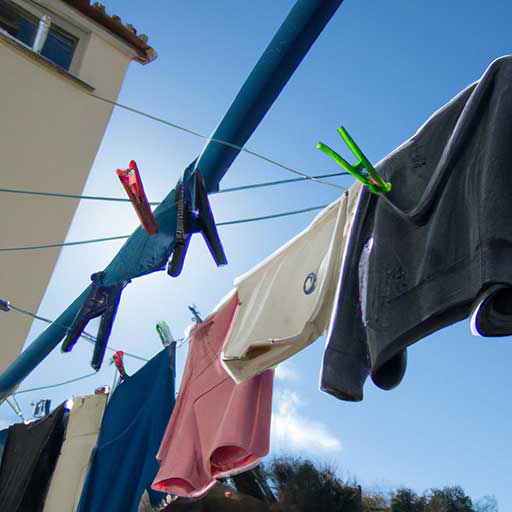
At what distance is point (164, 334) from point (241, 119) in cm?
135

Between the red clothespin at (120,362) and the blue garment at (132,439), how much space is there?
4.5 inches

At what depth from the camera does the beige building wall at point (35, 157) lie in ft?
13.3

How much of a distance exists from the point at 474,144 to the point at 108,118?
12.8 feet

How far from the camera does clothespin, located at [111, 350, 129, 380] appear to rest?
2.98m

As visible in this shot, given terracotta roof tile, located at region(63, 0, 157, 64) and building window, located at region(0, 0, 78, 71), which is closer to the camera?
building window, located at region(0, 0, 78, 71)

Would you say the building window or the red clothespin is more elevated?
the building window

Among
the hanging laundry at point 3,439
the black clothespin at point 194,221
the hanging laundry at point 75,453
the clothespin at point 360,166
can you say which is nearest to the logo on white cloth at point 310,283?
the black clothespin at point 194,221

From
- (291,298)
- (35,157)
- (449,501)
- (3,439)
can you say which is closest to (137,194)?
(291,298)

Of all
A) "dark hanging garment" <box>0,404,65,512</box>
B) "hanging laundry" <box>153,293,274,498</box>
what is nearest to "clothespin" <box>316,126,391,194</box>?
"hanging laundry" <box>153,293,274,498</box>

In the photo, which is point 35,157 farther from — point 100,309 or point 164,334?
point 100,309

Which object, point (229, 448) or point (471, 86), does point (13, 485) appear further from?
point (471, 86)

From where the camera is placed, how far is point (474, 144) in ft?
4.07

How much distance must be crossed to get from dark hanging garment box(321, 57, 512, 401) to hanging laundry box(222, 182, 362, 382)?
23 cm

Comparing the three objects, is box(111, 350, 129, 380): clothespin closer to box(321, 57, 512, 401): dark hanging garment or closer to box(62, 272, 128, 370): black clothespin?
box(62, 272, 128, 370): black clothespin
